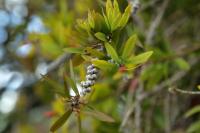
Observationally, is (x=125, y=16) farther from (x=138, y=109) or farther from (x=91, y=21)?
(x=138, y=109)

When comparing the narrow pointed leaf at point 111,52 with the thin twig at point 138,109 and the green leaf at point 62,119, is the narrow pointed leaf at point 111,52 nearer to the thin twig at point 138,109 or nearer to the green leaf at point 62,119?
the green leaf at point 62,119

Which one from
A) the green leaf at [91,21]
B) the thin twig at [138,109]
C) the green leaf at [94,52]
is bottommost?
the thin twig at [138,109]

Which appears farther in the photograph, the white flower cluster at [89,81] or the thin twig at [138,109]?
the thin twig at [138,109]

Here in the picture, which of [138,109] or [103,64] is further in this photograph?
[138,109]

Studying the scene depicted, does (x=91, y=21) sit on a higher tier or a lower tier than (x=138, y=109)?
higher

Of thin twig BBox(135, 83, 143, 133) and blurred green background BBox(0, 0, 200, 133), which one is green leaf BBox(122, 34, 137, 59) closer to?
blurred green background BBox(0, 0, 200, 133)

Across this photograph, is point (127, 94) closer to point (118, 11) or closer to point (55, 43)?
point (55, 43)

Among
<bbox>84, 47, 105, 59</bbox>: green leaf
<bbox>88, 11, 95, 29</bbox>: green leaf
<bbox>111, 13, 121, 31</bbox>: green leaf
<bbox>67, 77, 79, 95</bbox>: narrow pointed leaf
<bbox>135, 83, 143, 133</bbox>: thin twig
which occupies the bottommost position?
<bbox>135, 83, 143, 133</bbox>: thin twig

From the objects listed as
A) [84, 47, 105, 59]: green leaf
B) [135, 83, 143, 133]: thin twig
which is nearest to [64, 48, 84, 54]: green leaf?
[84, 47, 105, 59]: green leaf

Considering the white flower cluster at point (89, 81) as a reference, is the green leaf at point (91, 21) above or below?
above

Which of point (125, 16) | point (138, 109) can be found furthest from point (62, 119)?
point (138, 109)

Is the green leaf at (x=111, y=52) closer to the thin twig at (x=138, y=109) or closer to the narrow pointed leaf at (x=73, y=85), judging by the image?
the narrow pointed leaf at (x=73, y=85)

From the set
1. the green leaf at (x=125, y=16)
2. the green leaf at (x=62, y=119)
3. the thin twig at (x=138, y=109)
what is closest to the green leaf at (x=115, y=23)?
the green leaf at (x=125, y=16)
